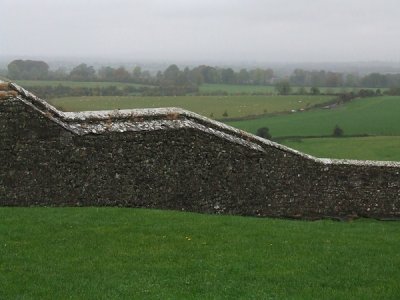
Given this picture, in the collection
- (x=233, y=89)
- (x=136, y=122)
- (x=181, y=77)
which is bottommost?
(x=233, y=89)

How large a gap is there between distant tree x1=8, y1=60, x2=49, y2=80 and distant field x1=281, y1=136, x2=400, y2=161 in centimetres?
2803

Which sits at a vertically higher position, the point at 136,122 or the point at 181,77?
the point at 136,122

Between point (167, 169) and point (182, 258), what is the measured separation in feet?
14.2

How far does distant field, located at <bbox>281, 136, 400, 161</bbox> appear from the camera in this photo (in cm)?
2703

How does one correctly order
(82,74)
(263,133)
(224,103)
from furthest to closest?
(82,74) < (224,103) < (263,133)

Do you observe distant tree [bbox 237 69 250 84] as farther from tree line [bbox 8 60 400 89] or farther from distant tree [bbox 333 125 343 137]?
distant tree [bbox 333 125 343 137]

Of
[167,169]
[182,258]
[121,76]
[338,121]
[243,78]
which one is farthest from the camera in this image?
[243,78]

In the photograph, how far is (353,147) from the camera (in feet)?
101

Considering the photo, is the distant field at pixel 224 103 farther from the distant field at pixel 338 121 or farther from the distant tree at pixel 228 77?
the distant tree at pixel 228 77

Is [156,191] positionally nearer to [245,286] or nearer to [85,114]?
[85,114]

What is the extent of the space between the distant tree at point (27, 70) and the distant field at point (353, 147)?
2803 cm

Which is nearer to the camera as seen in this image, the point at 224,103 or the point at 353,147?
the point at 353,147

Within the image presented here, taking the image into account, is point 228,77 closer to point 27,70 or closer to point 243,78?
point 243,78

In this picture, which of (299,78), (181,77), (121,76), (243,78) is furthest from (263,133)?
(299,78)
